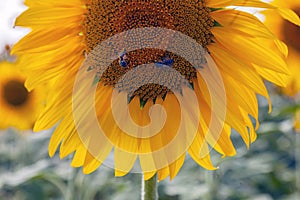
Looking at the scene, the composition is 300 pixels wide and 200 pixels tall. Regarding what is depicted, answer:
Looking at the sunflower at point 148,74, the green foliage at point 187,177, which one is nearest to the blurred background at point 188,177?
the green foliage at point 187,177

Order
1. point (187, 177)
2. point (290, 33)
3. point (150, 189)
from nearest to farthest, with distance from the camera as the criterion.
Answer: point (150, 189) < point (187, 177) < point (290, 33)

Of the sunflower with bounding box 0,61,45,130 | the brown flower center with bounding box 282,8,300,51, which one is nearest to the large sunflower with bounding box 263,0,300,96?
the brown flower center with bounding box 282,8,300,51

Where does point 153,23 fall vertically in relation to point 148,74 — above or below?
above

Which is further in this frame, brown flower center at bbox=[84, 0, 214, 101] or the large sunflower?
the large sunflower

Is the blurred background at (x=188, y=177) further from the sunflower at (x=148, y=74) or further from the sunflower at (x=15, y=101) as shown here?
the sunflower at (x=148, y=74)

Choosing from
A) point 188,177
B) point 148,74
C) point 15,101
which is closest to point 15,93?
point 15,101

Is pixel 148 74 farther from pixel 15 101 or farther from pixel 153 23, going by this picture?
pixel 15 101

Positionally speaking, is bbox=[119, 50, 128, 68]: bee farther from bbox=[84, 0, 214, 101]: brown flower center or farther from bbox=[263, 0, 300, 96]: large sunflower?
bbox=[263, 0, 300, 96]: large sunflower
